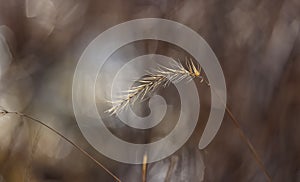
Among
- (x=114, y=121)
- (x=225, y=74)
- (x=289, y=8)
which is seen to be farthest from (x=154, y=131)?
(x=289, y=8)

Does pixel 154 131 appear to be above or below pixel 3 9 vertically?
below

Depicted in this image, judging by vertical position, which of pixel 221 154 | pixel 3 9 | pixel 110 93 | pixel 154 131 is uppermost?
pixel 3 9

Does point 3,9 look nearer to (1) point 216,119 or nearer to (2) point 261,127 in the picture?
(1) point 216,119

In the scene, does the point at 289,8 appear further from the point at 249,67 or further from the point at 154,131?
the point at 154,131

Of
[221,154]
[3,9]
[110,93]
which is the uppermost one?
[3,9]

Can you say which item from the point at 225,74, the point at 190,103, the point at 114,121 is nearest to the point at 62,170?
the point at 114,121

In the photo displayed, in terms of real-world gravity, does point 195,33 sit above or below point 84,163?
above
